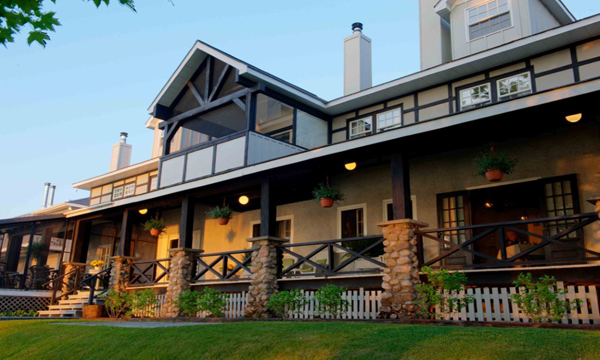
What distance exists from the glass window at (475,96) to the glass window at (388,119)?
6.24 feet

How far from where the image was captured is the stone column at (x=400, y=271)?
1004cm

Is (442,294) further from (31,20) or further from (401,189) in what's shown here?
(31,20)

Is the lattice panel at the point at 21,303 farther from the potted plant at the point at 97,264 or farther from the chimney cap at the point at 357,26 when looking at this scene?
→ the chimney cap at the point at 357,26

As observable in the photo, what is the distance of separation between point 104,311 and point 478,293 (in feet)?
39.4

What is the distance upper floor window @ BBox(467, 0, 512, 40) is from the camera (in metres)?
14.9

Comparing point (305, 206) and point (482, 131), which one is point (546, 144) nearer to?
point (482, 131)

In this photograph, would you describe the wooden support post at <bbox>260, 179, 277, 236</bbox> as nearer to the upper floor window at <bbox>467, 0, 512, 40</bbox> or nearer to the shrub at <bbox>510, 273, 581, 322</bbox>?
the shrub at <bbox>510, 273, 581, 322</bbox>

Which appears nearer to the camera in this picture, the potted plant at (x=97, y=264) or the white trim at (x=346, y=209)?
the white trim at (x=346, y=209)

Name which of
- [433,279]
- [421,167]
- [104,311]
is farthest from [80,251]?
[433,279]

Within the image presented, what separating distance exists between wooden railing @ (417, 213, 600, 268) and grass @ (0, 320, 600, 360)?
2234 millimetres

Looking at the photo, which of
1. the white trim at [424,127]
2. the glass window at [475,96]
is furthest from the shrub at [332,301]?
the glass window at [475,96]

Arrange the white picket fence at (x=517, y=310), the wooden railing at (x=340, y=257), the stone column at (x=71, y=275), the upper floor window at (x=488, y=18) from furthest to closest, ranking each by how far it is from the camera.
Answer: the stone column at (x=71, y=275), the upper floor window at (x=488, y=18), the wooden railing at (x=340, y=257), the white picket fence at (x=517, y=310)

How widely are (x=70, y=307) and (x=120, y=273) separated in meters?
2.30

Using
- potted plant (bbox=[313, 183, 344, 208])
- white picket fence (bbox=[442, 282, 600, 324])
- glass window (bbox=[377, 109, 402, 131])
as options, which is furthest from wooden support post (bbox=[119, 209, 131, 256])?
white picket fence (bbox=[442, 282, 600, 324])
